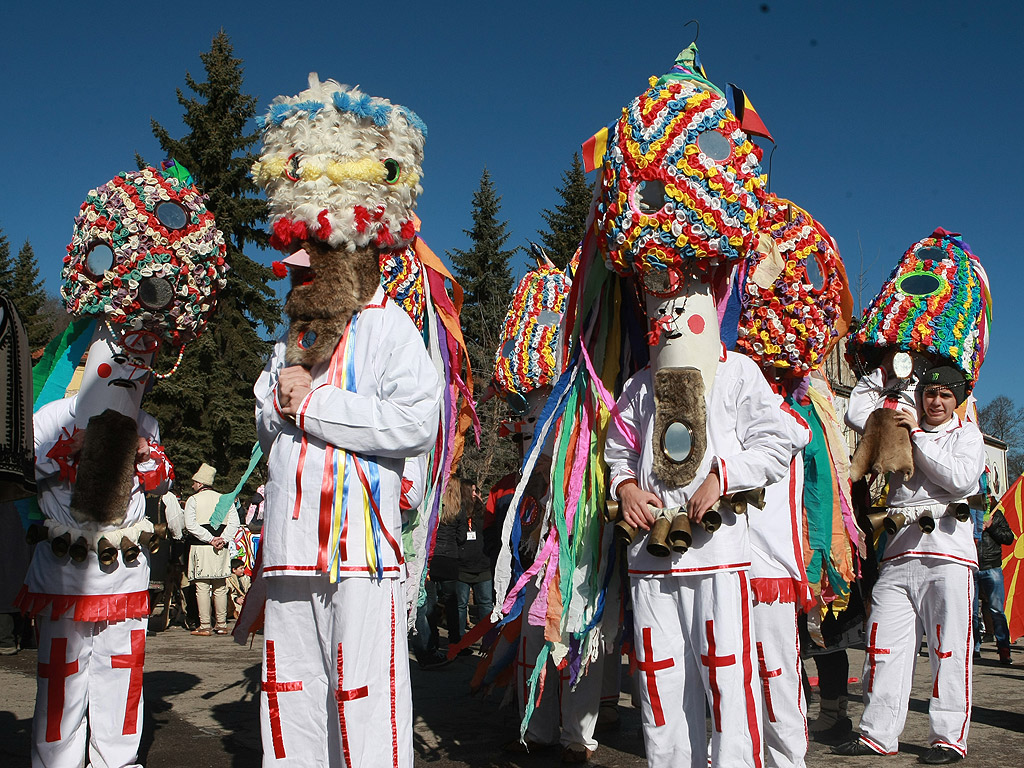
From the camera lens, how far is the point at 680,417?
11.9ft

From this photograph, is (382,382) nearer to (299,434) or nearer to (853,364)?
(299,434)

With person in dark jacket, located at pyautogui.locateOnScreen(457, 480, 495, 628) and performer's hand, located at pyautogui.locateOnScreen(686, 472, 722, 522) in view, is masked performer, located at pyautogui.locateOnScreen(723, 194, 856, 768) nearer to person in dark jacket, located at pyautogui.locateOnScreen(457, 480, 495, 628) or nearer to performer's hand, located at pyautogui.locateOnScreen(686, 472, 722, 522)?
performer's hand, located at pyautogui.locateOnScreen(686, 472, 722, 522)

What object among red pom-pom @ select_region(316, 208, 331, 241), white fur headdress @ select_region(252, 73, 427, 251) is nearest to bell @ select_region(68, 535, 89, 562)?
white fur headdress @ select_region(252, 73, 427, 251)

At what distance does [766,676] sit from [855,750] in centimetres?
136

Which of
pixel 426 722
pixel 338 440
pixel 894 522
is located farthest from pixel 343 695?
pixel 894 522

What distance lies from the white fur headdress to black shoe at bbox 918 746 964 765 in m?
3.83

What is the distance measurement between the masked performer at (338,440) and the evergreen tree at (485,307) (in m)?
18.2

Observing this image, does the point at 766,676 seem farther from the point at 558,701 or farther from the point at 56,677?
the point at 56,677

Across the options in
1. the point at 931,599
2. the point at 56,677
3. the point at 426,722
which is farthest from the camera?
the point at 426,722

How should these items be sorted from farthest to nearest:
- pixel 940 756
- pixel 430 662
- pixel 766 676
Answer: pixel 430 662
pixel 940 756
pixel 766 676

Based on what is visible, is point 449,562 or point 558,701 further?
point 449,562

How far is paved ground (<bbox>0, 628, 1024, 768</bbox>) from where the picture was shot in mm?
4965

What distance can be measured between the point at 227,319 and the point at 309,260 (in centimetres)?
1976

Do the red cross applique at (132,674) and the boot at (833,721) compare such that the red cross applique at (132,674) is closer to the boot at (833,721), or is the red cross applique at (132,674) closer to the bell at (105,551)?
the bell at (105,551)
